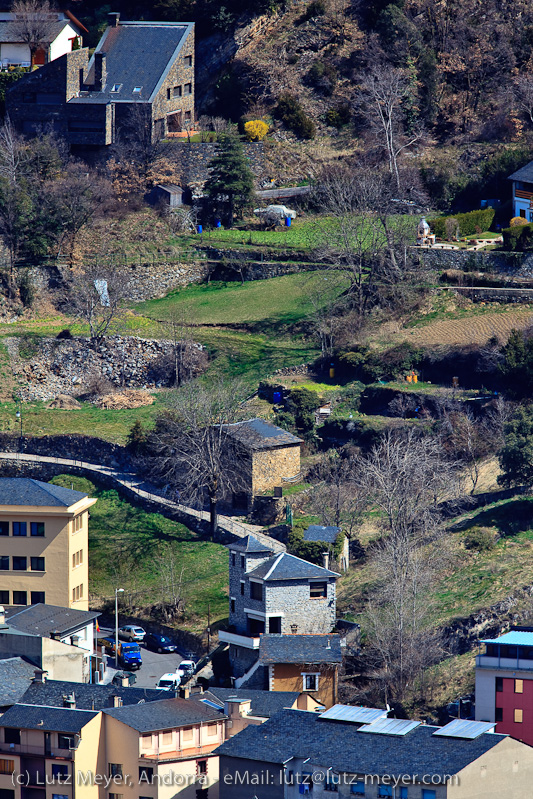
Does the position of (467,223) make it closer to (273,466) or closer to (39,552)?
(273,466)

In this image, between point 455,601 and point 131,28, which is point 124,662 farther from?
point 131,28

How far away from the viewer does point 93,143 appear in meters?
119

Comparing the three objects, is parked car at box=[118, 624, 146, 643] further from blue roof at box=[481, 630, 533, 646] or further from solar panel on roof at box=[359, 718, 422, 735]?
solar panel on roof at box=[359, 718, 422, 735]

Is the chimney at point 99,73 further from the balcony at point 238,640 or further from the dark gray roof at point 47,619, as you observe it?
the balcony at point 238,640

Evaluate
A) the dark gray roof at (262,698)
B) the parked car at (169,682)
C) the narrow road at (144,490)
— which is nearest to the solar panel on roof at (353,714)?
the dark gray roof at (262,698)

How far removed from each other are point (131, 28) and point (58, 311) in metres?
23.6

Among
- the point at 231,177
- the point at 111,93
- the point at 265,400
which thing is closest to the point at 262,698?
the point at 265,400

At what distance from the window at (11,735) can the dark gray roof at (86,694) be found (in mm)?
2141

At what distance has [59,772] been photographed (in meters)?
71.2

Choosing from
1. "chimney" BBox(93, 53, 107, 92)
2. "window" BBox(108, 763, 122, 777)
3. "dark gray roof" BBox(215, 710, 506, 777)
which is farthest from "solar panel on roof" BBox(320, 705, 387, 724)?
"chimney" BBox(93, 53, 107, 92)

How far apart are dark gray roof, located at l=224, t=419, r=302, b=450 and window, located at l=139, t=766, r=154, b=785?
83.5 feet

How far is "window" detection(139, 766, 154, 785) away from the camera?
6994cm

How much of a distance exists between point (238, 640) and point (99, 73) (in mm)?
49376

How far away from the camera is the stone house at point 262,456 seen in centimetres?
9338
